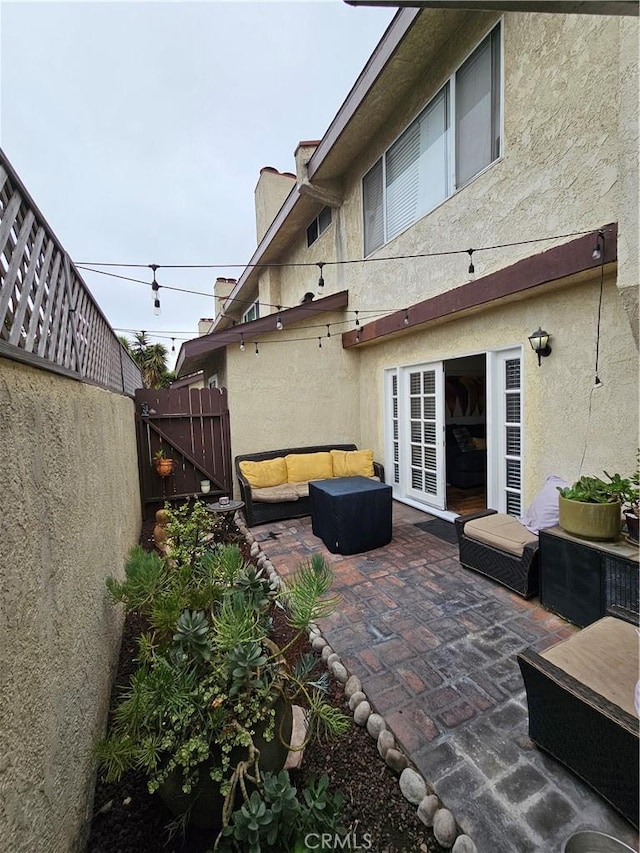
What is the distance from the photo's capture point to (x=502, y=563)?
338cm

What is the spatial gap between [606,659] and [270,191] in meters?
11.7

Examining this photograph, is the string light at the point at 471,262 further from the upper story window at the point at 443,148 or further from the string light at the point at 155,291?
the string light at the point at 155,291

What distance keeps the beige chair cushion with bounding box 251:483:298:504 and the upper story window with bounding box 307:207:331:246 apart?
18.0 ft

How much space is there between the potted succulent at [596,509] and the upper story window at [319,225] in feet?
22.4

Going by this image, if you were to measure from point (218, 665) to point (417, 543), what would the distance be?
3.48 meters

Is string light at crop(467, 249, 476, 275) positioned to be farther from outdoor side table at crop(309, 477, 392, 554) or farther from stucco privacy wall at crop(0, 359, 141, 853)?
stucco privacy wall at crop(0, 359, 141, 853)

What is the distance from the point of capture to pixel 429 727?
6.65ft

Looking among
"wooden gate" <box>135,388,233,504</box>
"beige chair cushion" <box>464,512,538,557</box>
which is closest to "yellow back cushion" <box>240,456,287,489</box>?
"wooden gate" <box>135,388,233,504</box>

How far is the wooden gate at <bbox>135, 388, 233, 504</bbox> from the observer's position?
248 inches

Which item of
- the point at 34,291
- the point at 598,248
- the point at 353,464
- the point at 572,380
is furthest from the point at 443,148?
the point at 34,291

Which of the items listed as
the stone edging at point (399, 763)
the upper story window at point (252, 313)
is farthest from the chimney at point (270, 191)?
the stone edging at point (399, 763)

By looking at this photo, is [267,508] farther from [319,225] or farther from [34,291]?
[319,225]

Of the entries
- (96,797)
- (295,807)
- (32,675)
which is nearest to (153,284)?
(32,675)

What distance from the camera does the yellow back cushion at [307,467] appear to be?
6227 millimetres
